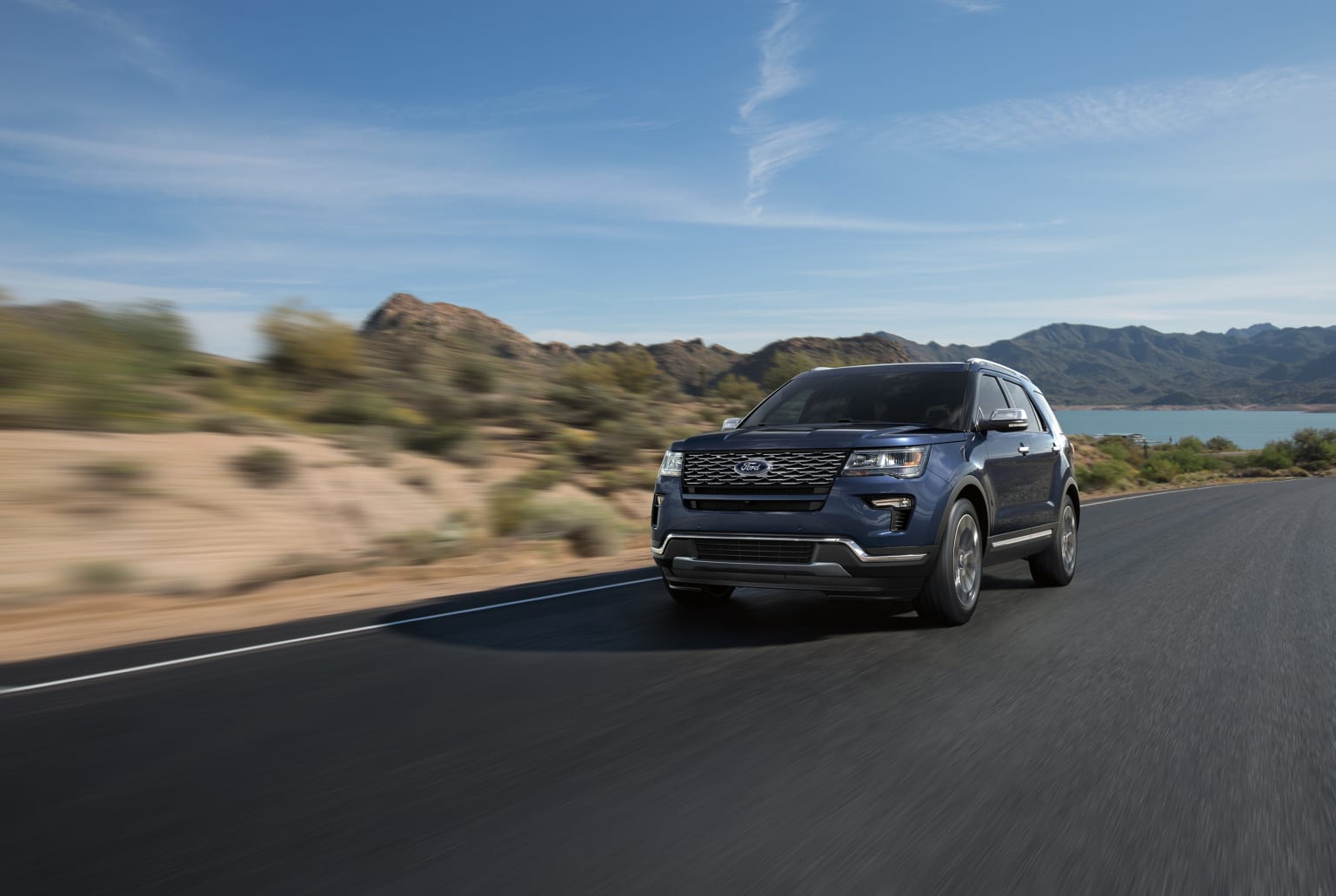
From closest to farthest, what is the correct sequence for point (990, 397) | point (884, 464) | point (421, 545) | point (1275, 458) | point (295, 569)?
point (884, 464), point (990, 397), point (295, 569), point (421, 545), point (1275, 458)

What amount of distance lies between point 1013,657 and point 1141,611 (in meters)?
2.40

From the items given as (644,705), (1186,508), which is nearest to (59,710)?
(644,705)

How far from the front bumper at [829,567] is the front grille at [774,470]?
367 millimetres

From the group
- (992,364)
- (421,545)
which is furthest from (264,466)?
(992,364)

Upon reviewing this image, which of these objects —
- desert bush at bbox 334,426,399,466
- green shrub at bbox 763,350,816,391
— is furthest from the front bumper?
green shrub at bbox 763,350,816,391

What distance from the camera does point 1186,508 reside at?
2248 centimetres

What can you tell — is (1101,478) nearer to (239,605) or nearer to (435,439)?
(435,439)

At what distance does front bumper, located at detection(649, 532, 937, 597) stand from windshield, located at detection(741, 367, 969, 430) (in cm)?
135

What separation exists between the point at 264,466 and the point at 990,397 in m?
8.68

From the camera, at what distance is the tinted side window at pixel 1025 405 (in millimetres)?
9430

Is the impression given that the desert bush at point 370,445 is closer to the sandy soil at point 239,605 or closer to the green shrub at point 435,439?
the green shrub at point 435,439

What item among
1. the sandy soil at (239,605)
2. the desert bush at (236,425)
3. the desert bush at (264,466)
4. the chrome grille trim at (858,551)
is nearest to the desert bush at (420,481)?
the desert bush at (236,425)

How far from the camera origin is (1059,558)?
374 inches

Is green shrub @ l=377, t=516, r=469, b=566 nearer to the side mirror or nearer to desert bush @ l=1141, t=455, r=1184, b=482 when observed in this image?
the side mirror
